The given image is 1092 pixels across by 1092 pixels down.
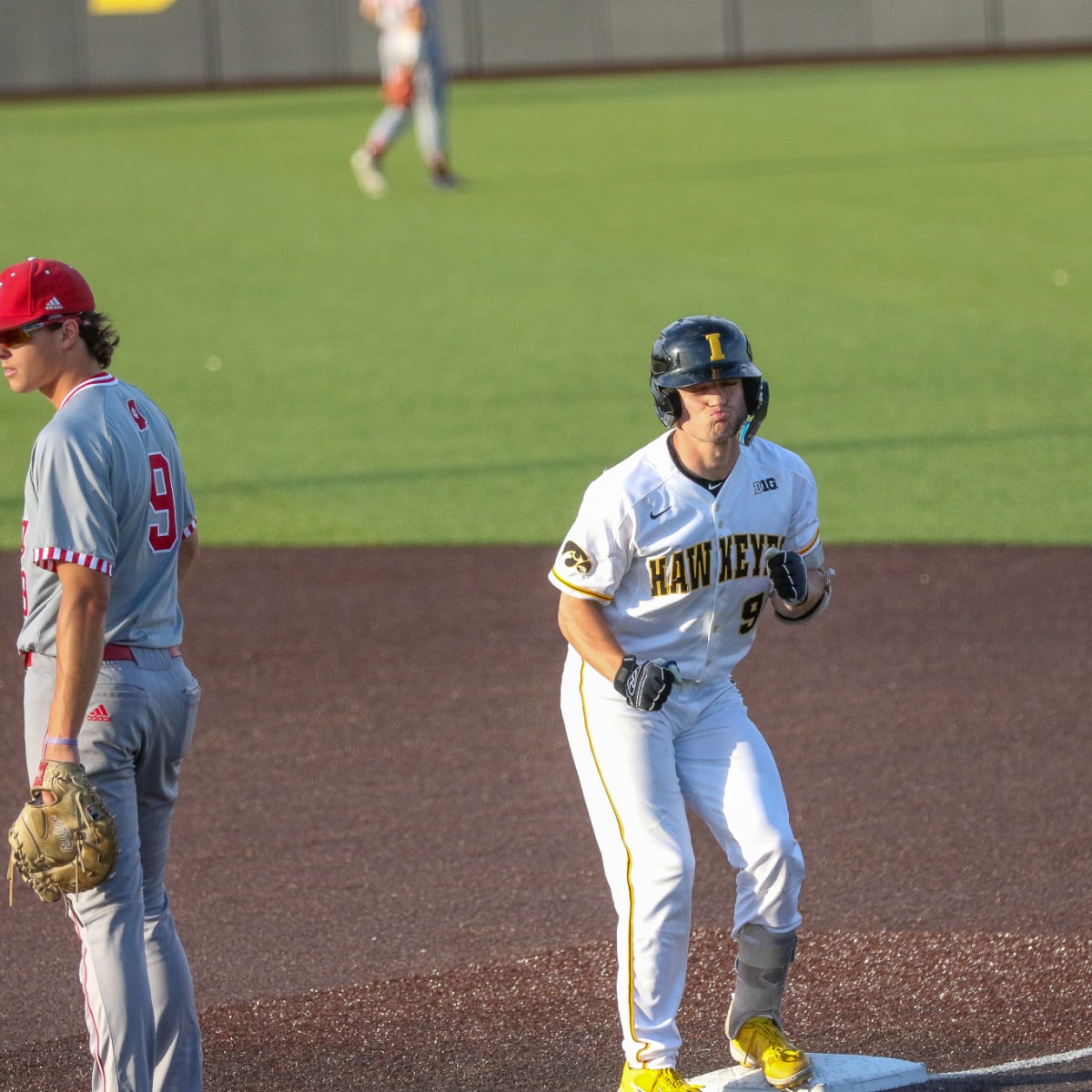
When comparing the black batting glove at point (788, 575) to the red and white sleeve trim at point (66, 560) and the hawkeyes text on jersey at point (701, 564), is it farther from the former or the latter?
the red and white sleeve trim at point (66, 560)

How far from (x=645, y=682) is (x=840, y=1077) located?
1.14 metres

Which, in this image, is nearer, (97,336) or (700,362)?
(97,336)

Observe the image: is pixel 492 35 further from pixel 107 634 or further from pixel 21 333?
pixel 107 634

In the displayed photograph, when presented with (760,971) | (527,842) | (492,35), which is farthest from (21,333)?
(492,35)

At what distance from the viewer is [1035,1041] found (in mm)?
4750

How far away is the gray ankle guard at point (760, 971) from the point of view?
14.5ft

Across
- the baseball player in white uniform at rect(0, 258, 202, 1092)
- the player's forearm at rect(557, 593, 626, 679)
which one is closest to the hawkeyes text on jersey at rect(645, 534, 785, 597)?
the player's forearm at rect(557, 593, 626, 679)

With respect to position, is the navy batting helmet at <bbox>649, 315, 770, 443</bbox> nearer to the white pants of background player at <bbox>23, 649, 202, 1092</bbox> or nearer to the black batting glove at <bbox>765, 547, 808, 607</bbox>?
the black batting glove at <bbox>765, 547, 808, 607</bbox>

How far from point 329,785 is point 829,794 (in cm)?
193

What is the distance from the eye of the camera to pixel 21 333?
4051mm

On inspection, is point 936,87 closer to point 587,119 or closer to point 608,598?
point 587,119

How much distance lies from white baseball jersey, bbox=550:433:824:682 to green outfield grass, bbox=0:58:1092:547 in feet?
19.3

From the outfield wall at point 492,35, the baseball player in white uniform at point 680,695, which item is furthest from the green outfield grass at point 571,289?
the baseball player in white uniform at point 680,695

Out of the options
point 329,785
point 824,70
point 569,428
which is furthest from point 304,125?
point 329,785
